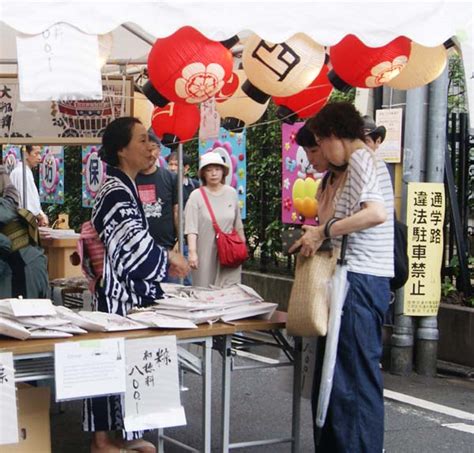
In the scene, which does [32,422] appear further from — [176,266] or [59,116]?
[59,116]

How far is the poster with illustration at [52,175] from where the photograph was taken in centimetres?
1420

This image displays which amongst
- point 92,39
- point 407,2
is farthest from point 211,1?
point 407,2

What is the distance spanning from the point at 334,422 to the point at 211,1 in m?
2.14

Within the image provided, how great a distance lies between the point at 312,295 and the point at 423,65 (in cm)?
174

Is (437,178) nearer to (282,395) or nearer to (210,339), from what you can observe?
(282,395)

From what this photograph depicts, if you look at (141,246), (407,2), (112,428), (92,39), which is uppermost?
(407,2)

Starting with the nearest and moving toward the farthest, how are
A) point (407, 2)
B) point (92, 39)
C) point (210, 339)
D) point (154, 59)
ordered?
point (92, 39) → point (407, 2) → point (210, 339) → point (154, 59)

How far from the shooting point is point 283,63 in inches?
201

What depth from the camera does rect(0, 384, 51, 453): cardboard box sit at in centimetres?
405

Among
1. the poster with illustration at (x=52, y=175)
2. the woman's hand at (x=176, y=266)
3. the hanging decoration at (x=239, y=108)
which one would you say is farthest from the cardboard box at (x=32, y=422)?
the poster with illustration at (x=52, y=175)

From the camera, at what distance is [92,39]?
11.8 ft

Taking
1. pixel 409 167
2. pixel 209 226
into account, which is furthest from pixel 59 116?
pixel 409 167

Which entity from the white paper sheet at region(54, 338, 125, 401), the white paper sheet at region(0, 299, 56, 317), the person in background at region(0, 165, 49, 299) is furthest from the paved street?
the white paper sheet at region(0, 299, 56, 317)

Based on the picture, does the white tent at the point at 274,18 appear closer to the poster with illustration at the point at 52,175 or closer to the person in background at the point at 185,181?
the person in background at the point at 185,181
